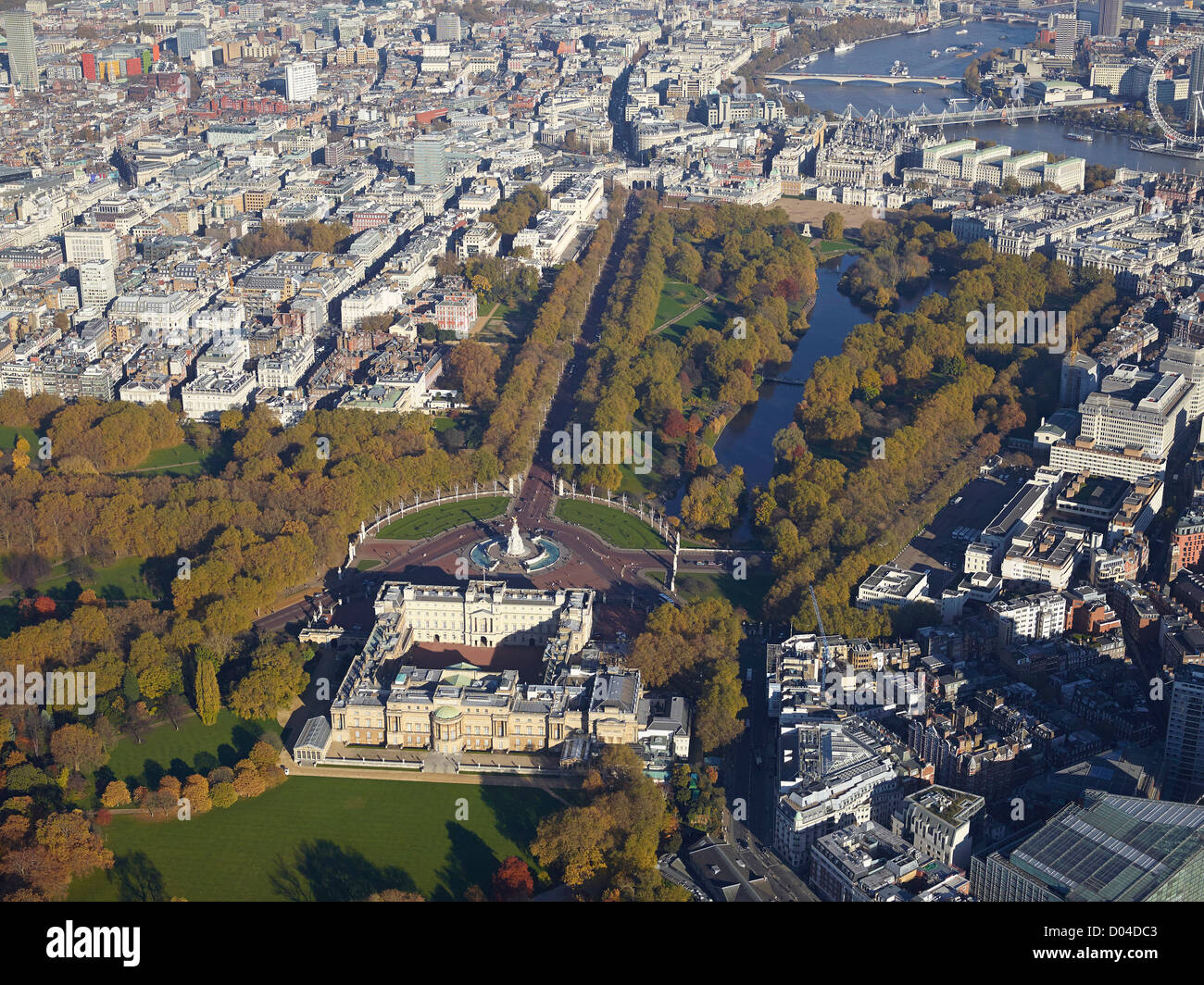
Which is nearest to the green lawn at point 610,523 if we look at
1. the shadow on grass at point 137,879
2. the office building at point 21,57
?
the shadow on grass at point 137,879

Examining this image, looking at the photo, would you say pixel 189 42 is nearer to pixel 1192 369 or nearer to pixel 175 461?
pixel 175 461

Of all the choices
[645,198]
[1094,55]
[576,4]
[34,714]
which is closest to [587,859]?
[34,714]

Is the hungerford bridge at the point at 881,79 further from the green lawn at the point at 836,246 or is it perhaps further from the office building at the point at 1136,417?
the office building at the point at 1136,417

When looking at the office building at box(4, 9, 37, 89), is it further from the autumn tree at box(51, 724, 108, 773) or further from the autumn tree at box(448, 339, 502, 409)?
the autumn tree at box(51, 724, 108, 773)

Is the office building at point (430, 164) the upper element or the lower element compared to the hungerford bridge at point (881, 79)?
lower

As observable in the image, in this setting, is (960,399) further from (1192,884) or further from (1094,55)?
(1094,55)

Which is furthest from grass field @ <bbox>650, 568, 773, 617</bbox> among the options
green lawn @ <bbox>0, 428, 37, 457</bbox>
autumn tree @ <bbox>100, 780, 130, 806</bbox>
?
green lawn @ <bbox>0, 428, 37, 457</bbox>

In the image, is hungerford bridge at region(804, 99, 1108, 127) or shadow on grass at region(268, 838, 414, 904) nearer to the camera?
shadow on grass at region(268, 838, 414, 904)
